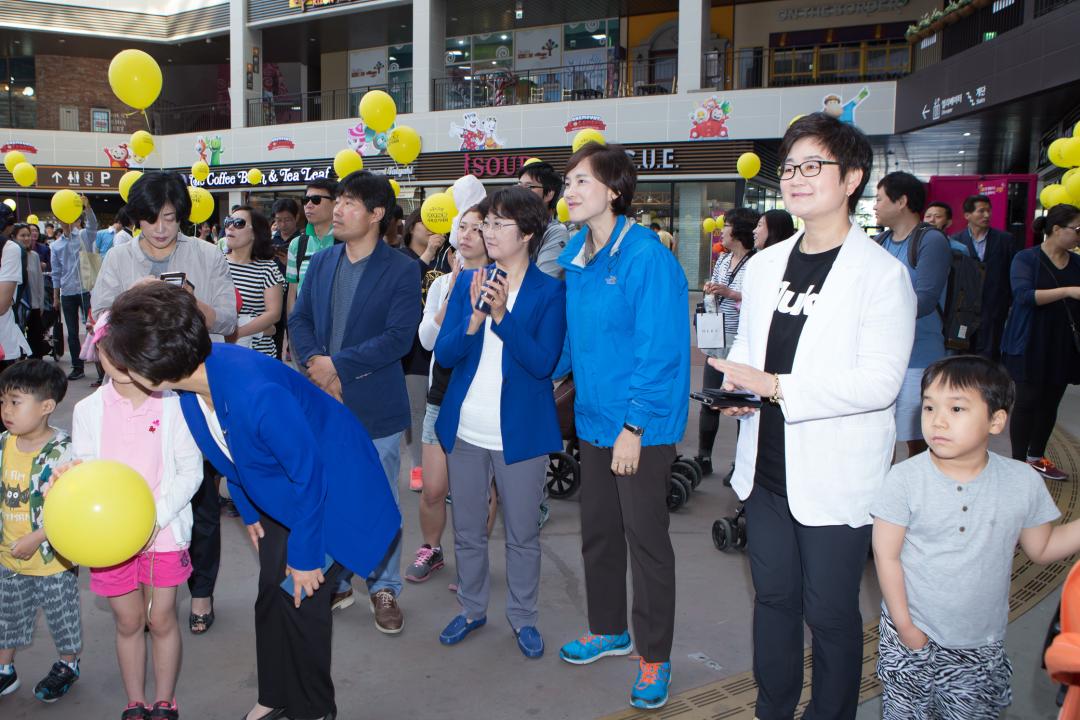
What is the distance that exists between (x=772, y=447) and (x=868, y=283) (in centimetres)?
55

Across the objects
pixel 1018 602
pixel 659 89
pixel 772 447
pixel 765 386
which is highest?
pixel 659 89

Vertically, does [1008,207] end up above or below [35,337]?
above

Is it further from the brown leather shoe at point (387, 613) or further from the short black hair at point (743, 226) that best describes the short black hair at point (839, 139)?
the short black hair at point (743, 226)

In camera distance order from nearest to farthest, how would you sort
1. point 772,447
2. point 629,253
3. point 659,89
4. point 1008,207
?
point 772,447 → point 629,253 → point 1008,207 → point 659,89

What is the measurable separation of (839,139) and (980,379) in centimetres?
75

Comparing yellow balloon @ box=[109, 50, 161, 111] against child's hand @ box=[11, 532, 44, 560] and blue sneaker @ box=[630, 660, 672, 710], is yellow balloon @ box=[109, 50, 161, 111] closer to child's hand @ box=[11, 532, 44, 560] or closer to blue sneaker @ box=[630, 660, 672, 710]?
child's hand @ box=[11, 532, 44, 560]

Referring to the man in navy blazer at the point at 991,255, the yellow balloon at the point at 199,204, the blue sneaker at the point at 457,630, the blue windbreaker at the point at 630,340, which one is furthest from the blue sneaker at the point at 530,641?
the yellow balloon at the point at 199,204

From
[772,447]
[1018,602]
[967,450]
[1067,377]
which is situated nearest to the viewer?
[967,450]

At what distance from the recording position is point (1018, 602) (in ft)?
12.4

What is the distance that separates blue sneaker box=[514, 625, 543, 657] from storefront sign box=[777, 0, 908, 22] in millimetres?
20066

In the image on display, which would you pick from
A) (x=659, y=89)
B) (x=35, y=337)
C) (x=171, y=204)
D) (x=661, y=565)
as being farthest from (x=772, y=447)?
(x=659, y=89)

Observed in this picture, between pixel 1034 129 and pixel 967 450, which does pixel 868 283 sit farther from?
pixel 1034 129

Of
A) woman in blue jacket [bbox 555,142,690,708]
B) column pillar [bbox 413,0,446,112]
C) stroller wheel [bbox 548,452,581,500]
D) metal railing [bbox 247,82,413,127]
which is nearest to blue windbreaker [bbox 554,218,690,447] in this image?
woman in blue jacket [bbox 555,142,690,708]

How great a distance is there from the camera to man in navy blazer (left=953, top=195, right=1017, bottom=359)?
659cm
